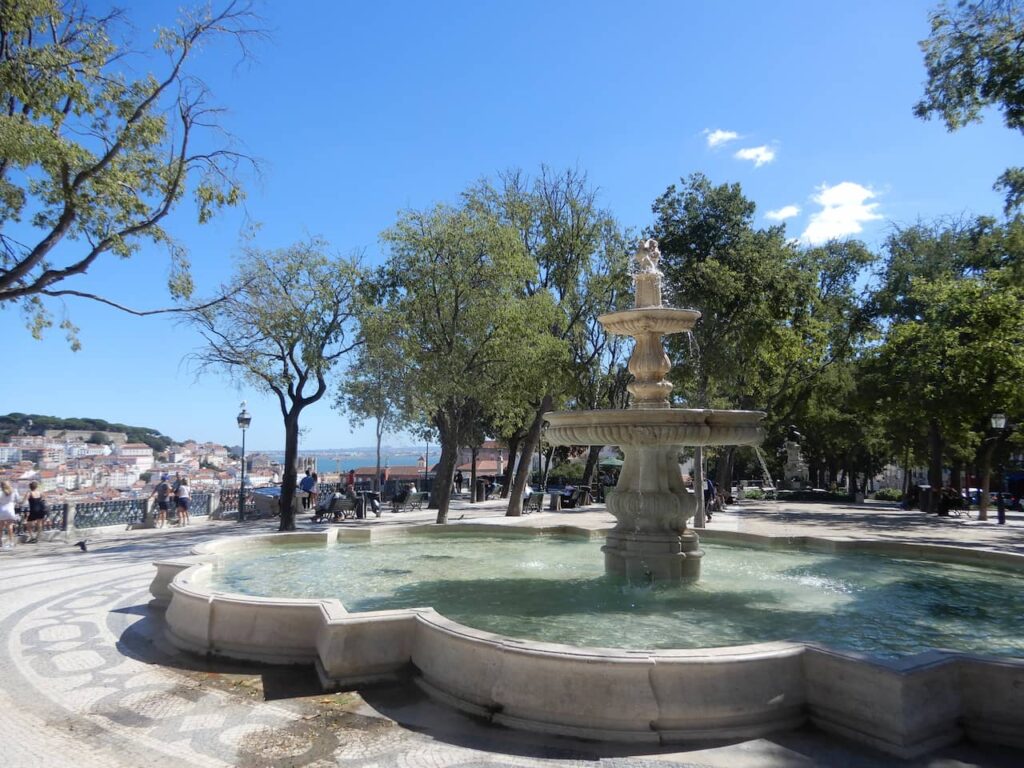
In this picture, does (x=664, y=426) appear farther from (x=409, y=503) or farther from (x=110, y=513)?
(x=409, y=503)

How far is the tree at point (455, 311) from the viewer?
16.8m

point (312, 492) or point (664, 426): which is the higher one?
point (664, 426)

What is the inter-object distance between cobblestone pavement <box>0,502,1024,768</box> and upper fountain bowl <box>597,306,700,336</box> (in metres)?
5.44

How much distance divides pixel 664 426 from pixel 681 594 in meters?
1.87

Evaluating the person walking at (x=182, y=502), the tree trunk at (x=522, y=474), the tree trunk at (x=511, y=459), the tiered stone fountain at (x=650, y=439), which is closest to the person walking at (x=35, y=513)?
the person walking at (x=182, y=502)

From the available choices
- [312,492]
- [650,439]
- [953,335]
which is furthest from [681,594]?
[953,335]

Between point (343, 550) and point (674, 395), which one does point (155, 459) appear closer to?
point (674, 395)

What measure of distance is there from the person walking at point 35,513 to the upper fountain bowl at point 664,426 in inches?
576

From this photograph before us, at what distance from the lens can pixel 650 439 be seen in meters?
7.20

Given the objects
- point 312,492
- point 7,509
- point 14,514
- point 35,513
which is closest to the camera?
point 7,509

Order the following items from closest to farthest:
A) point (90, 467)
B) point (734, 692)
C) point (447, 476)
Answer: point (734, 692)
point (447, 476)
point (90, 467)

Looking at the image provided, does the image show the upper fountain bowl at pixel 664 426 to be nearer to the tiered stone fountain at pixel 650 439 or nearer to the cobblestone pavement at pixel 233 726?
the tiered stone fountain at pixel 650 439

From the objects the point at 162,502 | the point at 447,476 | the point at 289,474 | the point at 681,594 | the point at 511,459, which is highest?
the point at 511,459

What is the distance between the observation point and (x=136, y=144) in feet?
35.8
